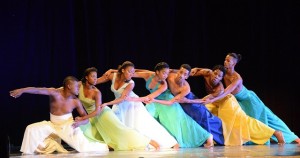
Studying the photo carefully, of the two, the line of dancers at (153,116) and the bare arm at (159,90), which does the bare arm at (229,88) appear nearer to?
the line of dancers at (153,116)

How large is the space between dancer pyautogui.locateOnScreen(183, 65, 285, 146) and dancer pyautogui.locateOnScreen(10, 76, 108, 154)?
1644mm

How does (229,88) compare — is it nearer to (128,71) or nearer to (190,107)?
(190,107)

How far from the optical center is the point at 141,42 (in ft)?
25.1

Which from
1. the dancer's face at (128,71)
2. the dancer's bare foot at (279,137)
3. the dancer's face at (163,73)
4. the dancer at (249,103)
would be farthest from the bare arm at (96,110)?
the dancer's bare foot at (279,137)

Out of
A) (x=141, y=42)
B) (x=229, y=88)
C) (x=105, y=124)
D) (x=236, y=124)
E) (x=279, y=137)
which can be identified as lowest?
(x=279, y=137)

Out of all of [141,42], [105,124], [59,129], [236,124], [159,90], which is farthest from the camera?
[141,42]

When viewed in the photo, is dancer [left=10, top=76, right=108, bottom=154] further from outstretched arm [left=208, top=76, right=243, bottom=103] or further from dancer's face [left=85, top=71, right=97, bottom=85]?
outstretched arm [left=208, top=76, right=243, bottom=103]

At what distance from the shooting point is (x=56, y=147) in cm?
566

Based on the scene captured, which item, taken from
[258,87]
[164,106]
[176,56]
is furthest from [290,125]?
[164,106]

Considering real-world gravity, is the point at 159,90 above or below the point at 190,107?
above

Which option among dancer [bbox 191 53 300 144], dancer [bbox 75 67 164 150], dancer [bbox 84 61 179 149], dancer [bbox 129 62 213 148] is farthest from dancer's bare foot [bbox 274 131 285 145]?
dancer [bbox 75 67 164 150]

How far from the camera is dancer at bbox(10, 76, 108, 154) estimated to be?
5.55 meters

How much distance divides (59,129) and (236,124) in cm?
225

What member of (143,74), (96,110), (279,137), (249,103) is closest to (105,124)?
(96,110)
